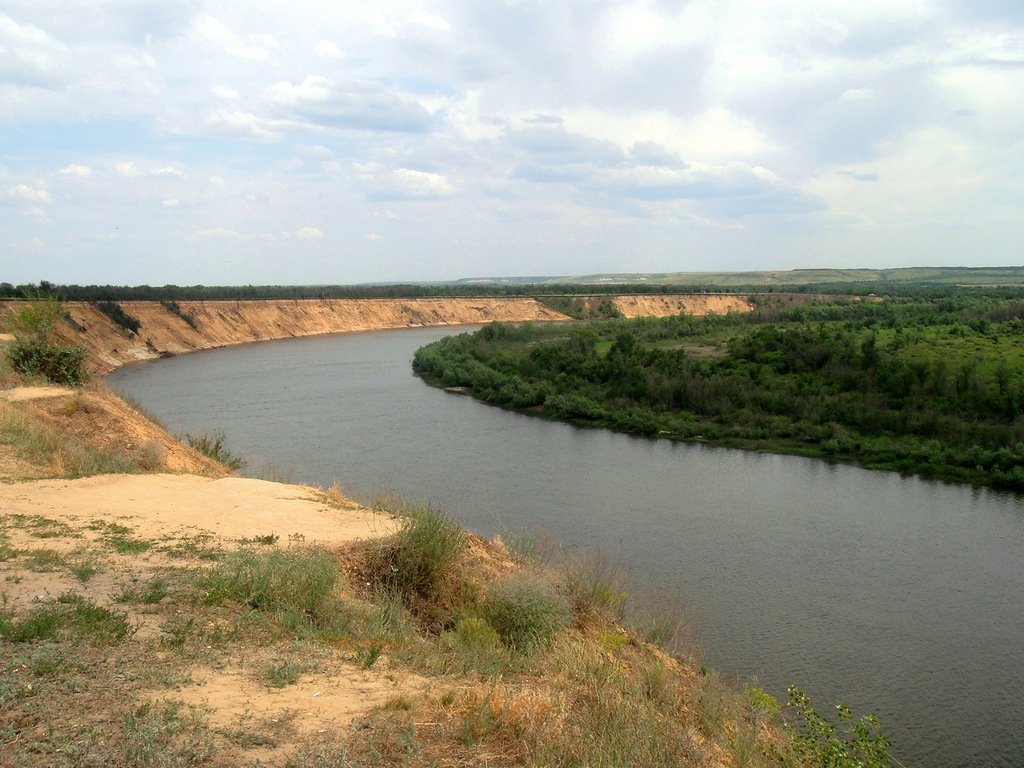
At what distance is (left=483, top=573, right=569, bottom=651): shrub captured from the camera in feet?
27.0

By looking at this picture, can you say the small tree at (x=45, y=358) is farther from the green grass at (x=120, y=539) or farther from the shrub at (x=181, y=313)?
the shrub at (x=181, y=313)

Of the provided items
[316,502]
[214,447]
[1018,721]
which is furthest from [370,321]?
[1018,721]

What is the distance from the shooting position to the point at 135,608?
636cm

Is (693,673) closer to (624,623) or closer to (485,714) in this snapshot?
(624,623)

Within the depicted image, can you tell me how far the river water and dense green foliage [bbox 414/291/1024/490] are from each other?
4.85 ft

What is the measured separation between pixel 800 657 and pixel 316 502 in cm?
690

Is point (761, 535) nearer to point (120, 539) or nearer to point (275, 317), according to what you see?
point (120, 539)

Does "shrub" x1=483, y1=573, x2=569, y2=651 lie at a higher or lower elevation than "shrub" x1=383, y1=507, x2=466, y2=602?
lower

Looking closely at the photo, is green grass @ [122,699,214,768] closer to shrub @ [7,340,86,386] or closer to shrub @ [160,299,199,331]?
shrub @ [7,340,86,386]

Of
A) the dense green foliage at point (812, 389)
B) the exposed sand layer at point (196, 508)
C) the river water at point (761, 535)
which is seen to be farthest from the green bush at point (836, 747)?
the dense green foliage at point (812, 389)

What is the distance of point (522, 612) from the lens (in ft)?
27.5

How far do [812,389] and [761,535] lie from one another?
44.7 feet

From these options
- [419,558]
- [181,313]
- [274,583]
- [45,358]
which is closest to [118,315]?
[181,313]

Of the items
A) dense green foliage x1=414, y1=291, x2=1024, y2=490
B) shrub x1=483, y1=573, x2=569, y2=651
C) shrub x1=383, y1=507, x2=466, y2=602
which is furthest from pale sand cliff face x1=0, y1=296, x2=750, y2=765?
dense green foliage x1=414, y1=291, x2=1024, y2=490
